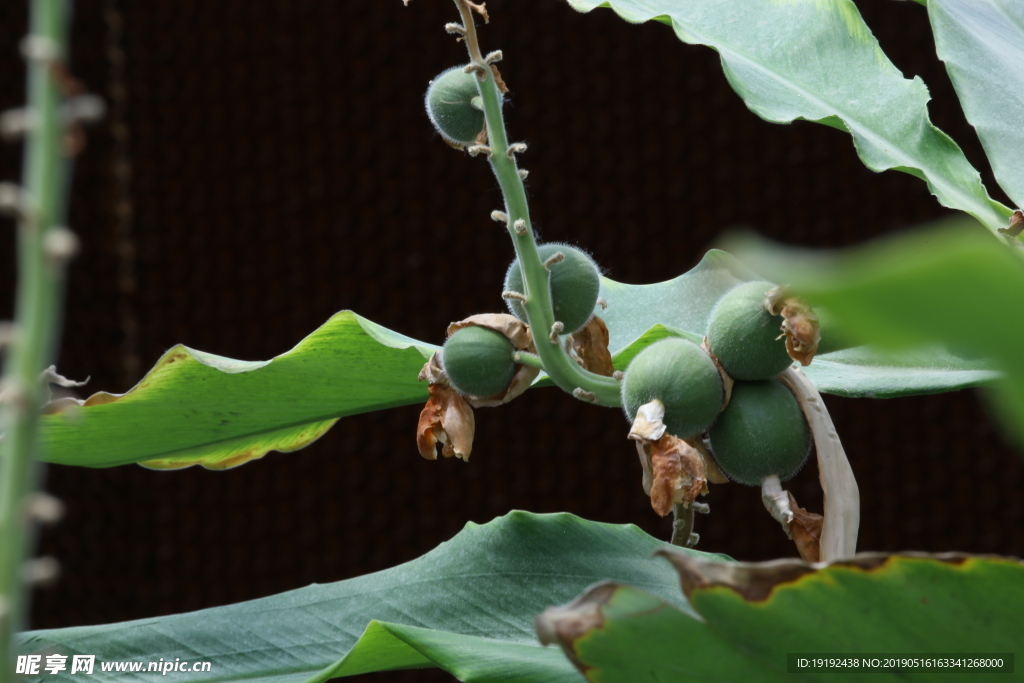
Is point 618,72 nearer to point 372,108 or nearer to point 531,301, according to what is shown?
point 372,108

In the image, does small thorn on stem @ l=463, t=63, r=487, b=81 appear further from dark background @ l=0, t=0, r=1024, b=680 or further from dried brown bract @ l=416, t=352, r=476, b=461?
dark background @ l=0, t=0, r=1024, b=680

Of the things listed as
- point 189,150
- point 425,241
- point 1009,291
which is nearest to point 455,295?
point 425,241

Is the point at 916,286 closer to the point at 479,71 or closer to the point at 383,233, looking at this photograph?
the point at 479,71

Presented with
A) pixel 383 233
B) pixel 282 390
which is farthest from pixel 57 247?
pixel 383 233

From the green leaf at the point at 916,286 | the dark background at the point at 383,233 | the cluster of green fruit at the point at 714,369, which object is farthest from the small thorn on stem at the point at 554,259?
the dark background at the point at 383,233

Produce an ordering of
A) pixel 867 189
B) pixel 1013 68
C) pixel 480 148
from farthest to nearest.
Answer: pixel 867 189 < pixel 1013 68 < pixel 480 148

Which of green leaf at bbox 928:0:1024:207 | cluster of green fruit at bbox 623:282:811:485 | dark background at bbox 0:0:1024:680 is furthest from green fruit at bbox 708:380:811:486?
dark background at bbox 0:0:1024:680
